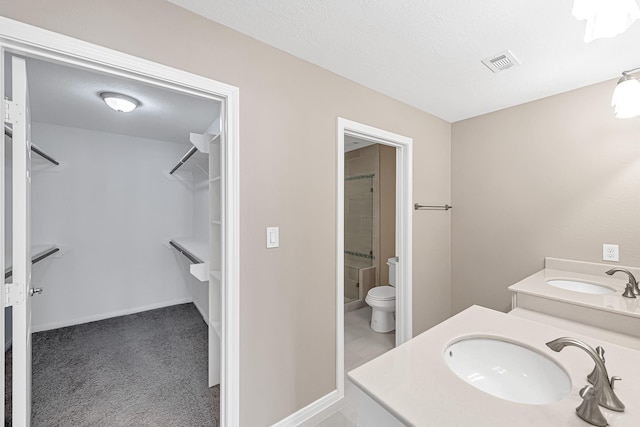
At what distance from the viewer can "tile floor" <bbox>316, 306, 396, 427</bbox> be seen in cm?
175

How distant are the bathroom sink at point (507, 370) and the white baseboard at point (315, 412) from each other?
1.11 meters

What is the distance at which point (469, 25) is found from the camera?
1.36m

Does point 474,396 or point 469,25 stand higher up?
point 469,25

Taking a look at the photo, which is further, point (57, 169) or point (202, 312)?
point (202, 312)

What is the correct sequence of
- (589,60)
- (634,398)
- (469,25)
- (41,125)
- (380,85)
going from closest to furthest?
1. (634,398)
2. (469,25)
3. (589,60)
4. (380,85)
5. (41,125)

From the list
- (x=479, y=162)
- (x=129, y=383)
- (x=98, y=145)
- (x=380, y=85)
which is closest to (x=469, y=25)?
(x=380, y=85)

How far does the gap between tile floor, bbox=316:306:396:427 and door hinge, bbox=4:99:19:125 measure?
7.27 ft

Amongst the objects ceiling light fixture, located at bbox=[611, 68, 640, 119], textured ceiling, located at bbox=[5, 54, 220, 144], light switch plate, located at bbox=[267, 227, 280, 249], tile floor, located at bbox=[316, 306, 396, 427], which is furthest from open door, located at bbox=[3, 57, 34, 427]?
ceiling light fixture, located at bbox=[611, 68, 640, 119]

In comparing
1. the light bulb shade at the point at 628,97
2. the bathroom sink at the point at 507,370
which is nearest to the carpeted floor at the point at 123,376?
the bathroom sink at the point at 507,370

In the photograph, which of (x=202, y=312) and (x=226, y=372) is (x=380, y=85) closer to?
(x=226, y=372)

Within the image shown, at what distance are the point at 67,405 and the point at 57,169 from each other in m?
2.57

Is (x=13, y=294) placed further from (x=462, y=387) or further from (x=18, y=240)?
(x=462, y=387)

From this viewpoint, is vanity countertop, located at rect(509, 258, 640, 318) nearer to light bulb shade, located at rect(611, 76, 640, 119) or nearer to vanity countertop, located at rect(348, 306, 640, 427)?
vanity countertop, located at rect(348, 306, 640, 427)

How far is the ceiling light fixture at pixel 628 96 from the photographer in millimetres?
1527
